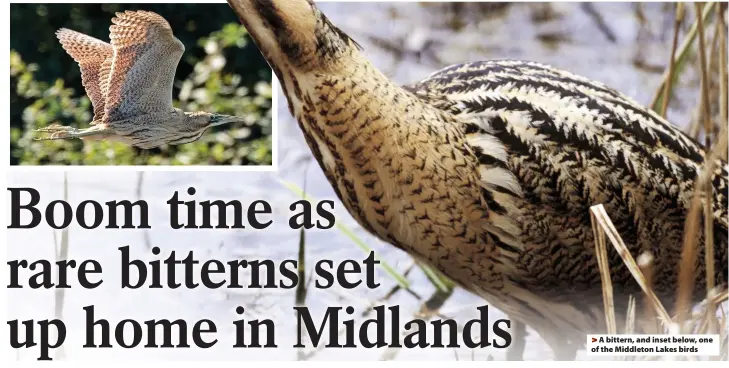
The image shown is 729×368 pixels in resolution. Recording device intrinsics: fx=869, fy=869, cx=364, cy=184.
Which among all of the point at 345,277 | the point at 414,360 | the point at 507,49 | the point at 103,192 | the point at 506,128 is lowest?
the point at 414,360

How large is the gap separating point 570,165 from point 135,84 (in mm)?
743

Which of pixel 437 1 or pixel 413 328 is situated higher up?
pixel 437 1

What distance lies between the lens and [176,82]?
60.2 inches

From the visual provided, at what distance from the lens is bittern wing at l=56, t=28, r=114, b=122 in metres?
1.49

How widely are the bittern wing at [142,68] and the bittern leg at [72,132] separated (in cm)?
2

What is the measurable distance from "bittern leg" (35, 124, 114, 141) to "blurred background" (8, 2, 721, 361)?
0.09 meters

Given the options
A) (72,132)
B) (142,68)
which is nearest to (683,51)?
(142,68)

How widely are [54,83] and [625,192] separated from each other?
1.01 meters

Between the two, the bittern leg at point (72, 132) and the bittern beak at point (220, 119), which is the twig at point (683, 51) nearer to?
the bittern beak at point (220, 119)

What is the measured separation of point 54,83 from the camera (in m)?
1.53

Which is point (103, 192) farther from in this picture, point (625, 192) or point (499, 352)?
point (625, 192)

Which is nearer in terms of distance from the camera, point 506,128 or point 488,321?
point 506,128

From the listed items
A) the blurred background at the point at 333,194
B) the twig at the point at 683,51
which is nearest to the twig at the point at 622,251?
the blurred background at the point at 333,194

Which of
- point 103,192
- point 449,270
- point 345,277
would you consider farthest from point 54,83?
point 449,270
